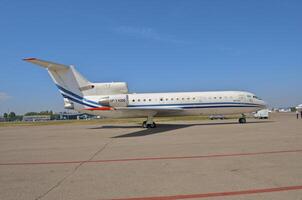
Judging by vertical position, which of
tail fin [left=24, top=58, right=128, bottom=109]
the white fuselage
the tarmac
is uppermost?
tail fin [left=24, top=58, right=128, bottom=109]

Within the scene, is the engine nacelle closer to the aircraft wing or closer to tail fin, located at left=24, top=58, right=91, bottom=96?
tail fin, located at left=24, top=58, right=91, bottom=96

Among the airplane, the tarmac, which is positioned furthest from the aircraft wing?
the tarmac

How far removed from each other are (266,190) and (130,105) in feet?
74.9

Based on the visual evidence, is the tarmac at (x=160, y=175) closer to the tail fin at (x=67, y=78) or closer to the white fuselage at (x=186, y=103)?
the tail fin at (x=67, y=78)

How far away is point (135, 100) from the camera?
28.2 m

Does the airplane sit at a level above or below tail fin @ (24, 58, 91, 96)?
below

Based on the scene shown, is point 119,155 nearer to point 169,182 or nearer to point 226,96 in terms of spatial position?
point 169,182

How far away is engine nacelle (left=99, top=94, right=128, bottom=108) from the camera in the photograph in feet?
85.0

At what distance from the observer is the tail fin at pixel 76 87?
25.9 meters

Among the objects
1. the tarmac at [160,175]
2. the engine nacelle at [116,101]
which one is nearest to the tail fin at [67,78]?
the engine nacelle at [116,101]

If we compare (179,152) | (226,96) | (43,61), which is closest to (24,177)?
(179,152)

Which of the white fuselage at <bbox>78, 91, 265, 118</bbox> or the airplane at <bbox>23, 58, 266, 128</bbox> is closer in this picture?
the airplane at <bbox>23, 58, 266, 128</bbox>

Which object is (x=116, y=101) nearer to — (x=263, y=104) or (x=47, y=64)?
(x=47, y=64)

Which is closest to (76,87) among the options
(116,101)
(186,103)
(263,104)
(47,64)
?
(47,64)
